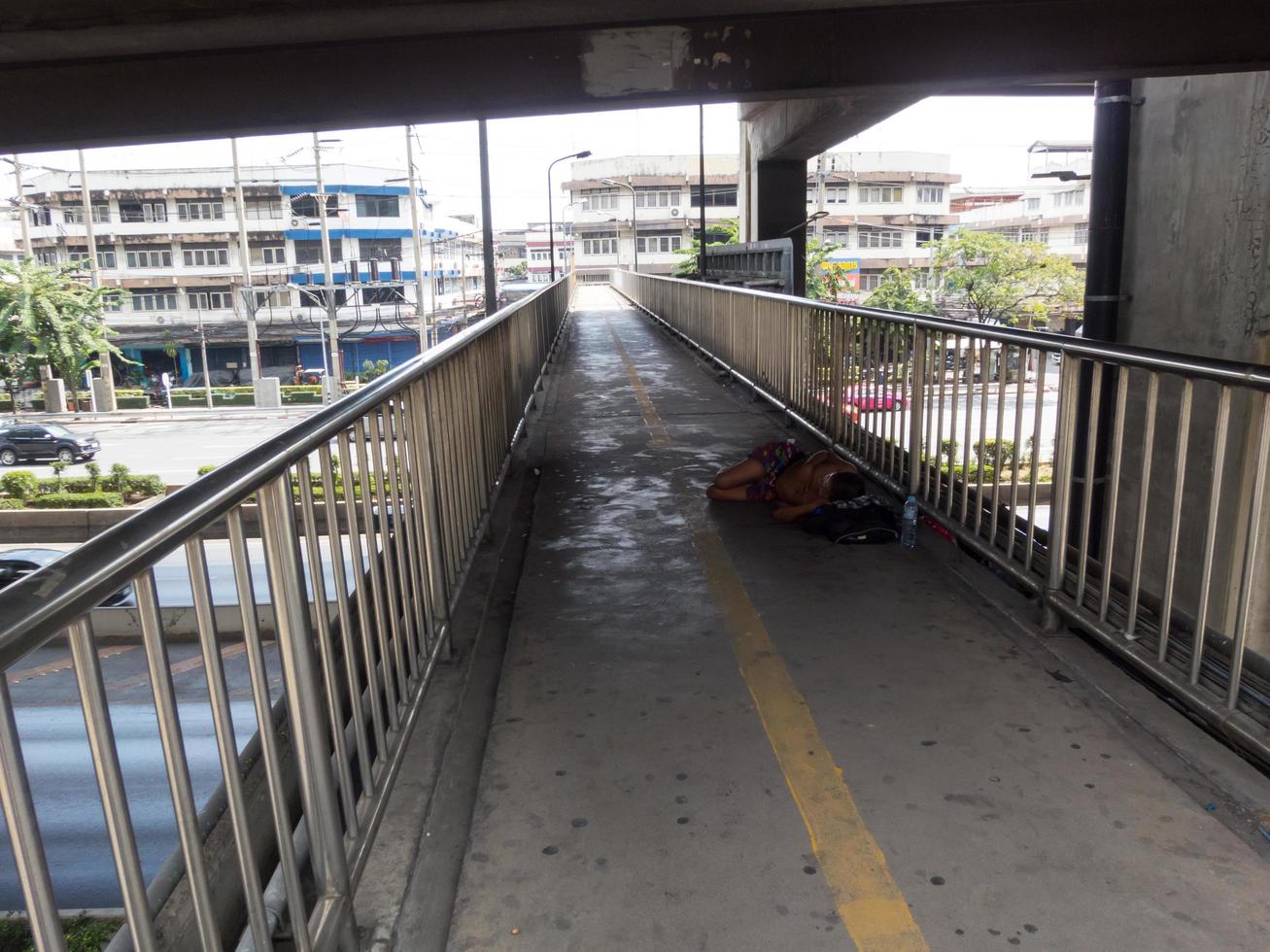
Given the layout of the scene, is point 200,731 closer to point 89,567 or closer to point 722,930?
point 722,930

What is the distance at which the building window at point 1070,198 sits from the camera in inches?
3196

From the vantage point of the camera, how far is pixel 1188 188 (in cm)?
924

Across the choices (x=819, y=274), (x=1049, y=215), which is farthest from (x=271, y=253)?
(x=1049, y=215)

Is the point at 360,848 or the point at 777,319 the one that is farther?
the point at 777,319

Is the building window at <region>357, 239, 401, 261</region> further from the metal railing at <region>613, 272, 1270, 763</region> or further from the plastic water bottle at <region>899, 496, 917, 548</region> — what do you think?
the plastic water bottle at <region>899, 496, 917, 548</region>

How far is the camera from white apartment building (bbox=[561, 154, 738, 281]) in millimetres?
93562

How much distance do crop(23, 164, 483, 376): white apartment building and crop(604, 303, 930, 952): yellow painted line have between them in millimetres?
54254

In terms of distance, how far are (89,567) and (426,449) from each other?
237 cm

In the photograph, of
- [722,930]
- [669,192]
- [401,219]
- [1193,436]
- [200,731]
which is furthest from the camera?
[669,192]

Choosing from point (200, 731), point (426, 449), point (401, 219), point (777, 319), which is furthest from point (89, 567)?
point (401, 219)

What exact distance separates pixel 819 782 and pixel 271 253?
6488 cm

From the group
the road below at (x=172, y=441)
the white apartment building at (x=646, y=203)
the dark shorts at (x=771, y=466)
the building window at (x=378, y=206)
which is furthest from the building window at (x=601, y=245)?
the dark shorts at (x=771, y=466)

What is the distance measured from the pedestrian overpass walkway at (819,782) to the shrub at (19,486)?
2320 centimetres

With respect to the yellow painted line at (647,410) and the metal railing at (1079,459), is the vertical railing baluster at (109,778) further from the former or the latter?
the yellow painted line at (647,410)
